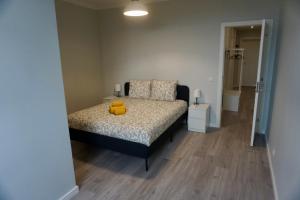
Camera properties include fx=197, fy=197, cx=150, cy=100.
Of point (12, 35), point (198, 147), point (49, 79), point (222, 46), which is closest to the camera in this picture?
point (12, 35)

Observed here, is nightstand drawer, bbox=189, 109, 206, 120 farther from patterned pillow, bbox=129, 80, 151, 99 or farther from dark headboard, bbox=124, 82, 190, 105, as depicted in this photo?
patterned pillow, bbox=129, 80, 151, 99

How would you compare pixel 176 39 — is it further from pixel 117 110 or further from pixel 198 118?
pixel 117 110

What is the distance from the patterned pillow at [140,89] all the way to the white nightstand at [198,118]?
1.12 metres

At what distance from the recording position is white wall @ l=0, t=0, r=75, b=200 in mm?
1613

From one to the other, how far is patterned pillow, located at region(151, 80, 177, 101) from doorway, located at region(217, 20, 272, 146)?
3.20ft

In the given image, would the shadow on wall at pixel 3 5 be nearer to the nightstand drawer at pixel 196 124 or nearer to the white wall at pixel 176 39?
the white wall at pixel 176 39

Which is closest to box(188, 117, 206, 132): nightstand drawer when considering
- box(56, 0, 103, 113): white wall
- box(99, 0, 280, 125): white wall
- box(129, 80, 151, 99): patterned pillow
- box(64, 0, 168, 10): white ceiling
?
box(99, 0, 280, 125): white wall

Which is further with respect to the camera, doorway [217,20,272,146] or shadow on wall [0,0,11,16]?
doorway [217,20,272,146]

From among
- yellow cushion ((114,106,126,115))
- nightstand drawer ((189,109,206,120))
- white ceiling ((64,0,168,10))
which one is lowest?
nightstand drawer ((189,109,206,120))

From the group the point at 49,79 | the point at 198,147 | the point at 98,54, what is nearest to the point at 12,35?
the point at 49,79

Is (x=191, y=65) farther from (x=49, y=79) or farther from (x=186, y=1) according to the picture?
(x=49, y=79)

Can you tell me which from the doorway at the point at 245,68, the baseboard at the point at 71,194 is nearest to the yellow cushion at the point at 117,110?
the baseboard at the point at 71,194

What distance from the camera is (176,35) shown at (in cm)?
434

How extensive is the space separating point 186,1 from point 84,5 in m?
2.39
